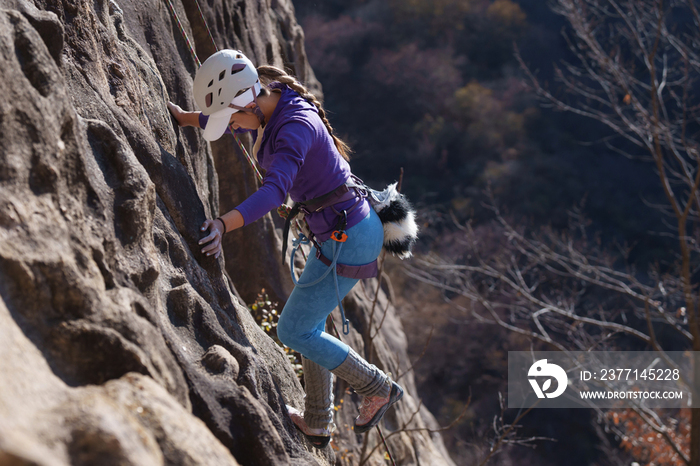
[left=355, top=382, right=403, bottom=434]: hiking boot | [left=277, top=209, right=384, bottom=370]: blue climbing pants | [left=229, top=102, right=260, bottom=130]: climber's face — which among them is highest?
[left=229, top=102, right=260, bottom=130]: climber's face

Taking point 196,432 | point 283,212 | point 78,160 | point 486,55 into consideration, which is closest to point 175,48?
point 283,212

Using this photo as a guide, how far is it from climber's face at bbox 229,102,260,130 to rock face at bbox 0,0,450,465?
1.58 feet

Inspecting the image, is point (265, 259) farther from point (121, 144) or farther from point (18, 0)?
point (18, 0)

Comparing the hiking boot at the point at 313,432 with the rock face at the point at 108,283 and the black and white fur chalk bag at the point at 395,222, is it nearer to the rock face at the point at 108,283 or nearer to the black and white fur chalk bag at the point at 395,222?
the rock face at the point at 108,283

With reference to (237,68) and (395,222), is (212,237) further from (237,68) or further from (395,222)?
(395,222)

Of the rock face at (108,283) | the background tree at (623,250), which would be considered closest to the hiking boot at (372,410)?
the rock face at (108,283)

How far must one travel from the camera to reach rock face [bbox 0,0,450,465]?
5.78 ft

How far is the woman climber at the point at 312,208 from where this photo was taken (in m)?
3.14

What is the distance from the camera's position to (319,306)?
3283 mm

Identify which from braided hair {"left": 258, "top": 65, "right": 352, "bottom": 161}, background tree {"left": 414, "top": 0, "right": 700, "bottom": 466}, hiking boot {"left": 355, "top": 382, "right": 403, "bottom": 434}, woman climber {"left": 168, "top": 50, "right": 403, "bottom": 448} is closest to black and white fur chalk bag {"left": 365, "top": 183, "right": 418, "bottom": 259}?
woman climber {"left": 168, "top": 50, "right": 403, "bottom": 448}

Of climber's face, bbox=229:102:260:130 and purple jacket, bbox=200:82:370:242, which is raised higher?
climber's face, bbox=229:102:260:130

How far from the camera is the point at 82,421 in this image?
1.66 m

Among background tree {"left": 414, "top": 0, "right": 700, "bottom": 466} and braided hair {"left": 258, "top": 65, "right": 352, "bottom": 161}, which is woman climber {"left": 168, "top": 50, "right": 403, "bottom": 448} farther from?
background tree {"left": 414, "top": 0, "right": 700, "bottom": 466}

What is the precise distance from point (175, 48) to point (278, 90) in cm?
206
